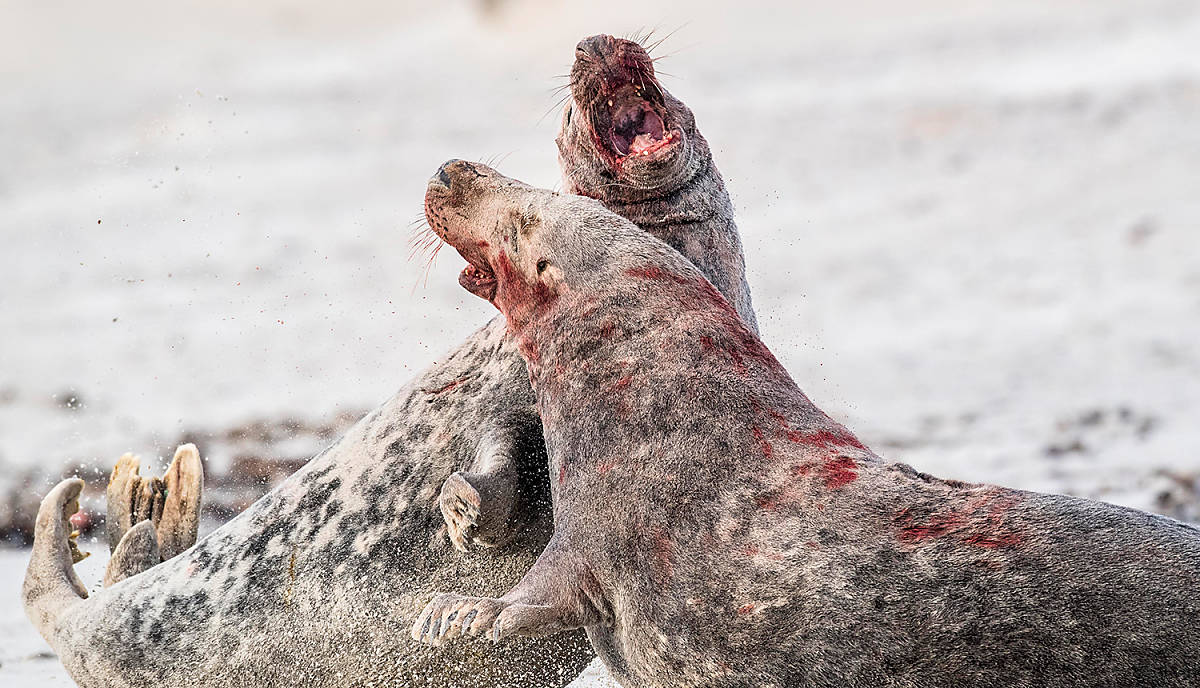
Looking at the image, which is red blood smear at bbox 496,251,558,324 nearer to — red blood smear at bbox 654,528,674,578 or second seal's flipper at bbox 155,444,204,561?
red blood smear at bbox 654,528,674,578

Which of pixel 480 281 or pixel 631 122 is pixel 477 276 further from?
pixel 631 122

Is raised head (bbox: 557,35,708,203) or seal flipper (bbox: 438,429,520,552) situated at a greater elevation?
raised head (bbox: 557,35,708,203)

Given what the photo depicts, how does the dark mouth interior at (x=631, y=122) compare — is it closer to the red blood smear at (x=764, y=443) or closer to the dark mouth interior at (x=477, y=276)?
the dark mouth interior at (x=477, y=276)

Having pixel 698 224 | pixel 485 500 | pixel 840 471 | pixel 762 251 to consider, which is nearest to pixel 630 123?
pixel 698 224

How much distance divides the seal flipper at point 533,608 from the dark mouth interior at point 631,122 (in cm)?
153

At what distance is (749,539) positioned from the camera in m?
2.62

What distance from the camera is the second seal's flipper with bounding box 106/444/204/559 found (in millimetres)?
4535

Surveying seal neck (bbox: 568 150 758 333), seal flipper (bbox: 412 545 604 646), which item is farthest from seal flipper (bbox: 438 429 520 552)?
seal neck (bbox: 568 150 758 333)

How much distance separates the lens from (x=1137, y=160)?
11.3 metres

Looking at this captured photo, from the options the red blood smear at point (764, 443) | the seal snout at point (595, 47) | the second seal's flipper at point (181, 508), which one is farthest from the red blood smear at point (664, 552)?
the second seal's flipper at point (181, 508)

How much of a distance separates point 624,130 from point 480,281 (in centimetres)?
86

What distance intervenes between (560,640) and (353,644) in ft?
1.89

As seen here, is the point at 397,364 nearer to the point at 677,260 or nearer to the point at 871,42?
the point at 677,260

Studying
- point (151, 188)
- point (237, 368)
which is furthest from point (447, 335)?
point (151, 188)
